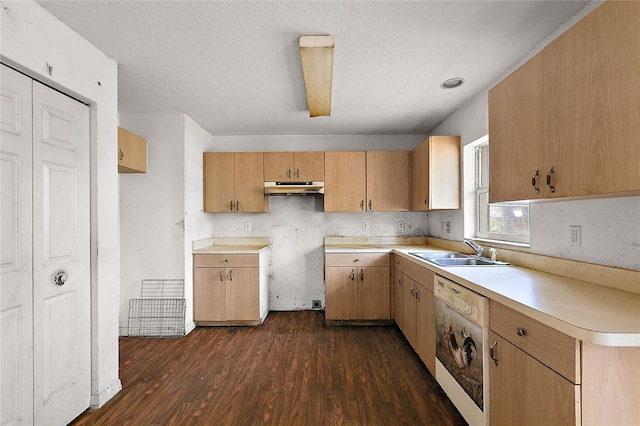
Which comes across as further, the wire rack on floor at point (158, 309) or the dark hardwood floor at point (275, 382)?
the wire rack on floor at point (158, 309)

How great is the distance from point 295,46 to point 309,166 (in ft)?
6.08

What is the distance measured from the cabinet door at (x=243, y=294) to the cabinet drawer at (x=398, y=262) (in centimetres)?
158

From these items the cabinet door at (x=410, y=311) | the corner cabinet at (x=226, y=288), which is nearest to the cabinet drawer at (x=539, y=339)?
the cabinet door at (x=410, y=311)

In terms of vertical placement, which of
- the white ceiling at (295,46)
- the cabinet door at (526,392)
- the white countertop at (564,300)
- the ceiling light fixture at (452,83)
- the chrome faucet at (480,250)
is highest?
the white ceiling at (295,46)

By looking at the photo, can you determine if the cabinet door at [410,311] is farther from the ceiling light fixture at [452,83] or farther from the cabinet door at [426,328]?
the ceiling light fixture at [452,83]

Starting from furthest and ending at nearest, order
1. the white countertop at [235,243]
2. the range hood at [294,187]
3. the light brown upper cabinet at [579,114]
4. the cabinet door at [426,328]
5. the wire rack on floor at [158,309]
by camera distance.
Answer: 1. the white countertop at [235,243]
2. the range hood at [294,187]
3. the wire rack on floor at [158,309]
4. the cabinet door at [426,328]
5. the light brown upper cabinet at [579,114]

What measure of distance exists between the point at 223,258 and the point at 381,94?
96.6 inches

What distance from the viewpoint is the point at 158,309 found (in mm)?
3207

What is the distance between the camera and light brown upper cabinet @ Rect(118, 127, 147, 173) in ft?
8.96

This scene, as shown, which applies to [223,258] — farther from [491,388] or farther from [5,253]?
[491,388]

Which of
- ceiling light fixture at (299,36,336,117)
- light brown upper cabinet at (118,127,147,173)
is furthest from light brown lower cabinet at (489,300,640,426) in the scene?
light brown upper cabinet at (118,127,147,173)

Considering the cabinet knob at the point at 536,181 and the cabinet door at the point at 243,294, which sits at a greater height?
the cabinet knob at the point at 536,181

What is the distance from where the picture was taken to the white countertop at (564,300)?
0.94 metres

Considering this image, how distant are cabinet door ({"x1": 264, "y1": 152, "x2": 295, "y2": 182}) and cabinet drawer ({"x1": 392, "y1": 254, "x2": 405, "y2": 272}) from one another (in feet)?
5.24
